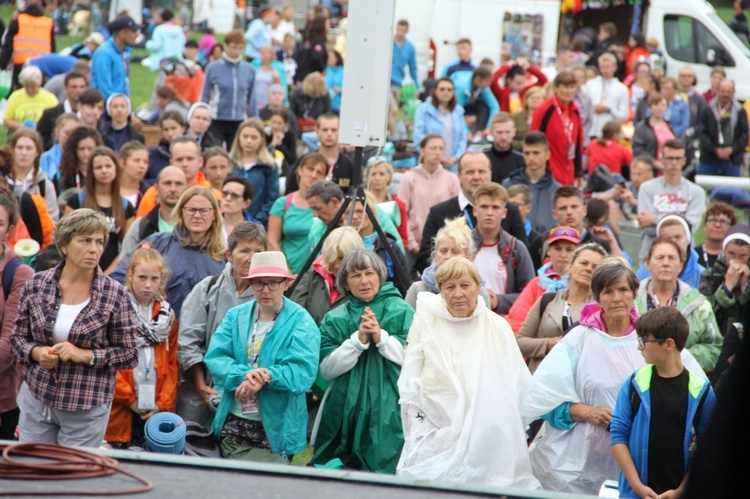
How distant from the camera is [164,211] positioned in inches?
320

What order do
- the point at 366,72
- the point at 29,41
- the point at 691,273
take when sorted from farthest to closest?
the point at 29,41 < the point at 691,273 < the point at 366,72

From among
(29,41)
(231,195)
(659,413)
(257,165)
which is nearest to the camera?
(659,413)

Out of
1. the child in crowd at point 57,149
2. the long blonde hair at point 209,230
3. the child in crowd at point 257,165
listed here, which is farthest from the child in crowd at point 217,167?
the long blonde hair at point 209,230

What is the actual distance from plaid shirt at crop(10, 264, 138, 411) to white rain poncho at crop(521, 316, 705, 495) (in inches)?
85.2

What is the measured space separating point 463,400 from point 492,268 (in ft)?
6.52

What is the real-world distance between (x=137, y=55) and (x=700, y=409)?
2449 cm

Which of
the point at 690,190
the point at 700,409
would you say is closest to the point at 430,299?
the point at 700,409

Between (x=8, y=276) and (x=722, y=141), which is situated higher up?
(x=722, y=141)

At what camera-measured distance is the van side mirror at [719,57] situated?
20391 mm

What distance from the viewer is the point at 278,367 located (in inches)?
241

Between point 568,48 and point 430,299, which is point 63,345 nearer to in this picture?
point 430,299

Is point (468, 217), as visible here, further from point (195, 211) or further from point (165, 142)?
point (165, 142)

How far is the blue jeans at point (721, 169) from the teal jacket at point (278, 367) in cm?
1084

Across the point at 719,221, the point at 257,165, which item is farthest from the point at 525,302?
the point at 257,165
